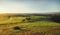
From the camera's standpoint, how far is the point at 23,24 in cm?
155

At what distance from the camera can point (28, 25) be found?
1544 millimetres

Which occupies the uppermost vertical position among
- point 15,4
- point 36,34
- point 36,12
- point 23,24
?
point 15,4

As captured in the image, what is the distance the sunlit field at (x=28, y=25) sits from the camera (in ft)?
4.98

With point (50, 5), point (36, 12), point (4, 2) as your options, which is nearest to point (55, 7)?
point (50, 5)

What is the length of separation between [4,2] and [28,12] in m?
0.38

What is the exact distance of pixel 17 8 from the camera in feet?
5.19

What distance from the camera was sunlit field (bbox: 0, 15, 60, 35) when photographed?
1519 millimetres

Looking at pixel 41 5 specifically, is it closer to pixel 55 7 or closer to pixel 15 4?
pixel 55 7

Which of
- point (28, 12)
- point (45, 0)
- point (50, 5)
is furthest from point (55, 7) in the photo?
point (28, 12)

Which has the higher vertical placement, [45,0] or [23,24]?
[45,0]

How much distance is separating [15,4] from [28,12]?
0.73 feet

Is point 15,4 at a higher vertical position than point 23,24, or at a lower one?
higher

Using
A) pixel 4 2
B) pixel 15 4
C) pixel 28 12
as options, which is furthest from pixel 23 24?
pixel 4 2

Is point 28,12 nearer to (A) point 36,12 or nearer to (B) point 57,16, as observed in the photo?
(A) point 36,12
